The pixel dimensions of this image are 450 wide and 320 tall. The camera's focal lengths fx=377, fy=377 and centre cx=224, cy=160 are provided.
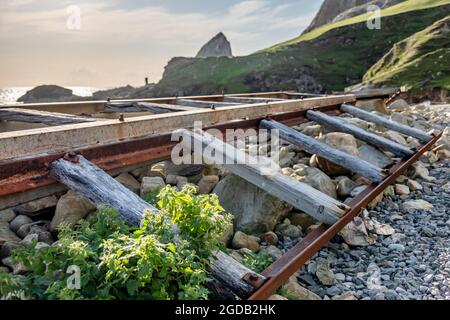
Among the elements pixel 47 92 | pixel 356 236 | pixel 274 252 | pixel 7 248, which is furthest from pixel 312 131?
pixel 47 92

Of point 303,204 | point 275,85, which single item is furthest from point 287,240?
point 275,85

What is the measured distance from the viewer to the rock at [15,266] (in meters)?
2.91

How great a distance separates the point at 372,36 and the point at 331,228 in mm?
85310

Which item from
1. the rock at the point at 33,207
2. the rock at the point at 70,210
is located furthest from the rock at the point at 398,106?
the rock at the point at 33,207

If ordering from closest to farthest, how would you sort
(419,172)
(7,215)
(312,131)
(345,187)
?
(7,215), (345,187), (419,172), (312,131)

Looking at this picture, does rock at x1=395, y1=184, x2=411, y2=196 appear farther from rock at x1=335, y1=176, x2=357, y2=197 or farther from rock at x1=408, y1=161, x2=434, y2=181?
rock at x1=335, y1=176, x2=357, y2=197

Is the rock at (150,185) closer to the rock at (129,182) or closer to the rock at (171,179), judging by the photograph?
the rock at (129,182)

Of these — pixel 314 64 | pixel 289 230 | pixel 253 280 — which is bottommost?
pixel 289 230

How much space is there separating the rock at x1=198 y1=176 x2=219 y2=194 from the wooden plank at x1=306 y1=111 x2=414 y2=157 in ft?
11.3

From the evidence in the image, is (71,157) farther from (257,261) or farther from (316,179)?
(316,179)

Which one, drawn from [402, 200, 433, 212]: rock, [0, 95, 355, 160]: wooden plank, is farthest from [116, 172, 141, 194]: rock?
[402, 200, 433, 212]: rock

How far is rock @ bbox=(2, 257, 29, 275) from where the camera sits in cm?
291

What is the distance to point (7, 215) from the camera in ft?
13.4

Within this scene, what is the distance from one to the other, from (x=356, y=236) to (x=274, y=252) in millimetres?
1219
